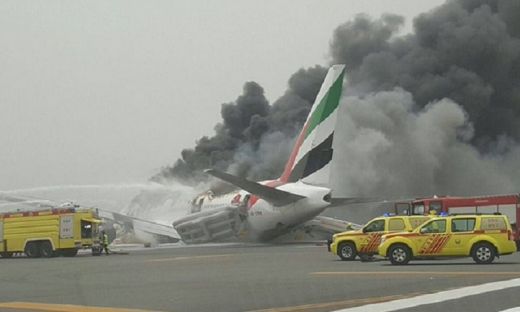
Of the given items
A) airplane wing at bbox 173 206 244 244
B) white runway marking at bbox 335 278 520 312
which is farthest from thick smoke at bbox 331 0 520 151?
white runway marking at bbox 335 278 520 312

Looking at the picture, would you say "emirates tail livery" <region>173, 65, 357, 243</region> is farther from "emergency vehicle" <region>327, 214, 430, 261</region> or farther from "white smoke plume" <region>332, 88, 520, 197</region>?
"white smoke plume" <region>332, 88, 520, 197</region>

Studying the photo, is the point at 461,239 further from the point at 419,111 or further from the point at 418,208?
the point at 419,111

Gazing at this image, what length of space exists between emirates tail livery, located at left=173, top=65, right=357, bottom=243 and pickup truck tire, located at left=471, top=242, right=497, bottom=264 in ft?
59.2

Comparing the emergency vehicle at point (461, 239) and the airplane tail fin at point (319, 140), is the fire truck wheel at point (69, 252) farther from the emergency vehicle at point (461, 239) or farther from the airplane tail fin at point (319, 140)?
the emergency vehicle at point (461, 239)

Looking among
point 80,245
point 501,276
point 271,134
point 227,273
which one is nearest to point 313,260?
point 227,273

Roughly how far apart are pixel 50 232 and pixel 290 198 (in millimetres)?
12363

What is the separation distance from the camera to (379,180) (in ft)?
212

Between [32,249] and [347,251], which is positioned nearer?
[347,251]

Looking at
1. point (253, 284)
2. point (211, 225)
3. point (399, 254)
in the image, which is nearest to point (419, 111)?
point (211, 225)

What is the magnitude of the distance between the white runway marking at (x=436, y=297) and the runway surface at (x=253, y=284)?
0.16 m

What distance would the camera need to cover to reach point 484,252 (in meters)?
27.4

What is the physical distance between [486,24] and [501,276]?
178ft

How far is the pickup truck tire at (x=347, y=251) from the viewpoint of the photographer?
32062 mm

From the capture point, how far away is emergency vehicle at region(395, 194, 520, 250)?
4159 cm
